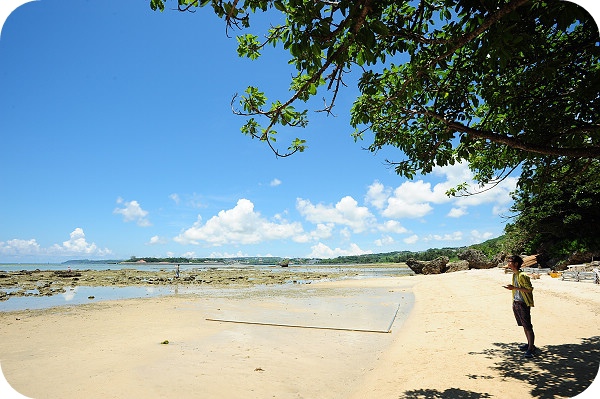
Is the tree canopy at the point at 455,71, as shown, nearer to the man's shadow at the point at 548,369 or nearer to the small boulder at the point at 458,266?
the man's shadow at the point at 548,369

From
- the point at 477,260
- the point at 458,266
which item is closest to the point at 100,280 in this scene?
the point at 458,266

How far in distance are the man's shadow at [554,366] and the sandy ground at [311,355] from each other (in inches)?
0.8

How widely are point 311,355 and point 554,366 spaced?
4.68m

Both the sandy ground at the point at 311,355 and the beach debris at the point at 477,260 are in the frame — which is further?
the beach debris at the point at 477,260

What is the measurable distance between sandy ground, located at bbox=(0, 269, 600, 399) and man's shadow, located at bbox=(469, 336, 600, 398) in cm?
2

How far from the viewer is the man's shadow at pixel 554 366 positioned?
4836mm

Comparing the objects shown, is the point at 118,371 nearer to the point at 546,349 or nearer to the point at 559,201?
the point at 546,349

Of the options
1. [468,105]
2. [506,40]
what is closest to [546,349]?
[468,105]

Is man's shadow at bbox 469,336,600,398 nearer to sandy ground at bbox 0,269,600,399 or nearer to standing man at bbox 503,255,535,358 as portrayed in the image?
sandy ground at bbox 0,269,600,399

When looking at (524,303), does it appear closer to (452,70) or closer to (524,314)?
(524,314)

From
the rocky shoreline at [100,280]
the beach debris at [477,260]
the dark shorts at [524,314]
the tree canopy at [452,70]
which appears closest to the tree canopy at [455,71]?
the tree canopy at [452,70]

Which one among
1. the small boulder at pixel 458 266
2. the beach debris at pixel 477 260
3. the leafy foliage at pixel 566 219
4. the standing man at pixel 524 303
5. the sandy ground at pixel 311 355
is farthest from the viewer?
the small boulder at pixel 458 266

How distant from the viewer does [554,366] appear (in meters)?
5.68

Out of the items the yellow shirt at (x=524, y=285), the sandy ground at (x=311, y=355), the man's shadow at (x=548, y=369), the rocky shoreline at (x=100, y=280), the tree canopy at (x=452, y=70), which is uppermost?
the tree canopy at (x=452, y=70)
